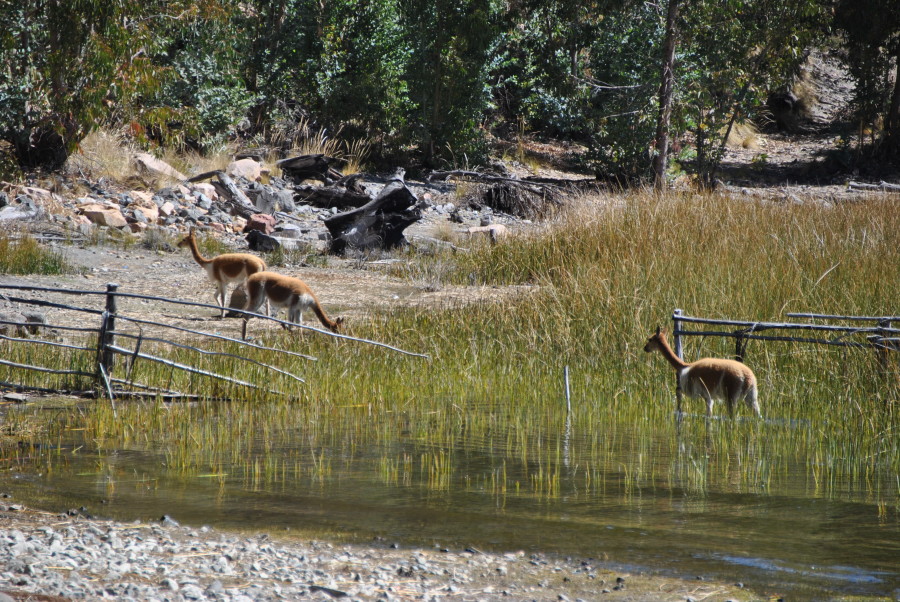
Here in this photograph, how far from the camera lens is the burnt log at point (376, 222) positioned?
61.1 feet

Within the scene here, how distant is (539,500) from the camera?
5.97 meters

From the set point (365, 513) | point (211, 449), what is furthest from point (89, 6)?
point (365, 513)

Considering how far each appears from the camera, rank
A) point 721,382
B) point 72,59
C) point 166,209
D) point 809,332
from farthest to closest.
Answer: point 166,209, point 72,59, point 809,332, point 721,382

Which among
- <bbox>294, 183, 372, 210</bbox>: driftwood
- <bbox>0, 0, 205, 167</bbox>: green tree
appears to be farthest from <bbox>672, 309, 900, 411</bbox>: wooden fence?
<bbox>294, 183, 372, 210</bbox>: driftwood

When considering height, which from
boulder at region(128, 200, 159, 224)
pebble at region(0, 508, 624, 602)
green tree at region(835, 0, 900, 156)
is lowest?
pebble at region(0, 508, 624, 602)

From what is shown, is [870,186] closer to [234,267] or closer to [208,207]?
[208,207]

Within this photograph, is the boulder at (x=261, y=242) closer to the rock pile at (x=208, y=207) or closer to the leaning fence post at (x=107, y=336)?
the rock pile at (x=208, y=207)

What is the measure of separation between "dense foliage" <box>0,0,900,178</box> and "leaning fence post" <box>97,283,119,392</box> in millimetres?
12437

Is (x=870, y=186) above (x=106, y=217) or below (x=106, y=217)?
above

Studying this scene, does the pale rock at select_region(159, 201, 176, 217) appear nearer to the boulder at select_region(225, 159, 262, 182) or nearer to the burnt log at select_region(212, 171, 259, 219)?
the burnt log at select_region(212, 171, 259, 219)

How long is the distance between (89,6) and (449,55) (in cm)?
1499

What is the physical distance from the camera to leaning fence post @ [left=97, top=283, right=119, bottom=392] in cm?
831

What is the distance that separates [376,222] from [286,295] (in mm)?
7822

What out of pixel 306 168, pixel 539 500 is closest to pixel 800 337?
pixel 539 500
